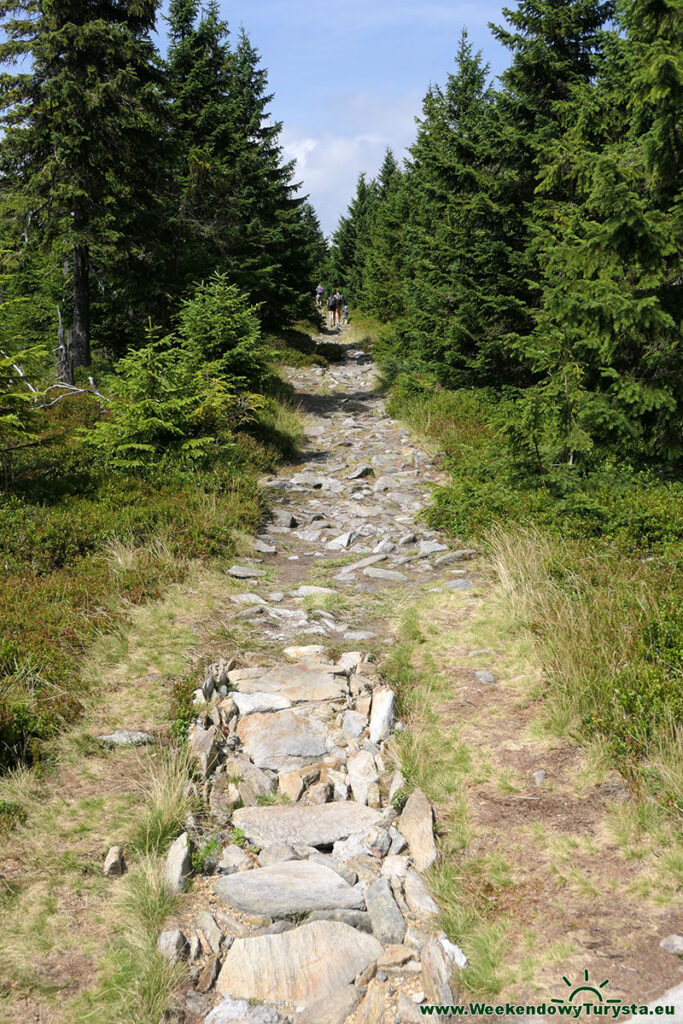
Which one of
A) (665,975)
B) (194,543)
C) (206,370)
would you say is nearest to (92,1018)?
(665,975)

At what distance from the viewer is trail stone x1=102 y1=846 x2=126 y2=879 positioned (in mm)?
4152

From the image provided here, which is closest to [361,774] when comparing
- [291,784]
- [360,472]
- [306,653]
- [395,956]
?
[291,784]

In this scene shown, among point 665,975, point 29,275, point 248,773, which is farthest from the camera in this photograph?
point 29,275

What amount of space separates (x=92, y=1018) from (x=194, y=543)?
5.66 meters

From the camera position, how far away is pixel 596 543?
7301 mm

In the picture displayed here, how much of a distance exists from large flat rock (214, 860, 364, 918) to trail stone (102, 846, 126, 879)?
599 millimetres

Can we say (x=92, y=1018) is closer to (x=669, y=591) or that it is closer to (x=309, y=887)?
(x=309, y=887)

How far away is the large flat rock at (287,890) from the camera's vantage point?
3.92m

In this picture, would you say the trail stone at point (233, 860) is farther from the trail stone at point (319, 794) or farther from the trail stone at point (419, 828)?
the trail stone at point (419, 828)

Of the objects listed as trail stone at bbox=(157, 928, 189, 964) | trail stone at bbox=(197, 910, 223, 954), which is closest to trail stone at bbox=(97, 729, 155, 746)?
trail stone at bbox=(197, 910, 223, 954)

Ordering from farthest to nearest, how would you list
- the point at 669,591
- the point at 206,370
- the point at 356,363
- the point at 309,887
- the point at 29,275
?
the point at 356,363, the point at 29,275, the point at 206,370, the point at 669,591, the point at 309,887

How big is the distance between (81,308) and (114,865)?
15.3m

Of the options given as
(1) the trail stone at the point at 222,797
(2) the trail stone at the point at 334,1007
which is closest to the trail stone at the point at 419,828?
(2) the trail stone at the point at 334,1007

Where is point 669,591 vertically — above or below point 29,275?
below
